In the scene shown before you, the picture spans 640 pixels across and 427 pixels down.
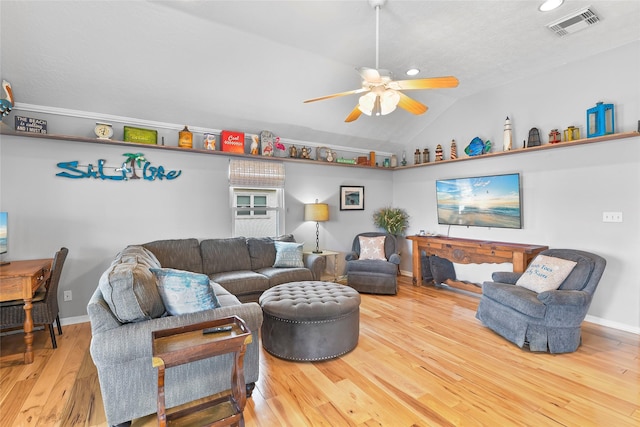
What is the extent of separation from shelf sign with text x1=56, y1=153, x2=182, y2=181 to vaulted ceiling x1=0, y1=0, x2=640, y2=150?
1.92 feet

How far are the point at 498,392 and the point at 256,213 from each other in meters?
3.72

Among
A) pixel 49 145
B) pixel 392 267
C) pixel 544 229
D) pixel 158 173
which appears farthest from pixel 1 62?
pixel 544 229

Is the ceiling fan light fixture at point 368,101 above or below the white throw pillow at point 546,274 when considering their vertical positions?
above

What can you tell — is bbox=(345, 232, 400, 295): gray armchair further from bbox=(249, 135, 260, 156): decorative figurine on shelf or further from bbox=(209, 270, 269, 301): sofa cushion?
bbox=(249, 135, 260, 156): decorative figurine on shelf

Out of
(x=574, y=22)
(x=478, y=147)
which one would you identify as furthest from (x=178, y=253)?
(x=574, y=22)

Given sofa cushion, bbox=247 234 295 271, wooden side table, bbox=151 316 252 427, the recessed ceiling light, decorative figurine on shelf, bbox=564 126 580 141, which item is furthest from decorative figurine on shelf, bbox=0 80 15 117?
decorative figurine on shelf, bbox=564 126 580 141

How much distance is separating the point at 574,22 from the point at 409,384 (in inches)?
144

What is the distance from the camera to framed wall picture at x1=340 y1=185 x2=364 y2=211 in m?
5.71

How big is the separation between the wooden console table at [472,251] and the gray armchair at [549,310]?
0.53 meters

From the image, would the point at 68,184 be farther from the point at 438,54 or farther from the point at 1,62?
the point at 438,54

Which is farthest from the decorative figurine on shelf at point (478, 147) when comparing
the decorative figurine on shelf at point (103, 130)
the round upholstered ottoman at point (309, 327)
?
the decorative figurine on shelf at point (103, 130)

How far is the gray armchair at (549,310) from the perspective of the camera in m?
2.80

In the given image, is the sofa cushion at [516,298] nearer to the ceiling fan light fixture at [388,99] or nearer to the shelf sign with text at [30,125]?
the ceiling fan light fixture at [388,99]

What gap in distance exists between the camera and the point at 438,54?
3.59 meters
